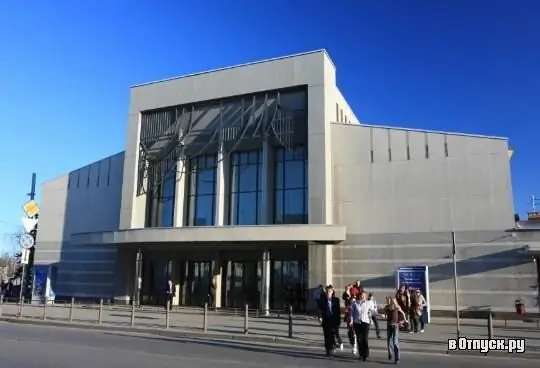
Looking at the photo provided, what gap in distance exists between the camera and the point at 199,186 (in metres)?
33.2

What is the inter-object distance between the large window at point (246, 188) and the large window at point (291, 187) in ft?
3.91

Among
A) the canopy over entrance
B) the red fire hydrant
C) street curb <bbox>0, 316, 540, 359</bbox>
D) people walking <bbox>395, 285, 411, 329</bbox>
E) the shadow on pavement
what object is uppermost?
the canopy over entrance

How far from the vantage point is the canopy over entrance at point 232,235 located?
25953 mm

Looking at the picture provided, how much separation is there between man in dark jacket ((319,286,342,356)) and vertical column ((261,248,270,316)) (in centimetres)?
1255

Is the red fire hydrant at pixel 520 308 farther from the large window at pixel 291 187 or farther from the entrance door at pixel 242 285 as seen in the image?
the entrance door at pixel 242 285

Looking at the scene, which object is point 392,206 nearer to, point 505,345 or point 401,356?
point 505,345

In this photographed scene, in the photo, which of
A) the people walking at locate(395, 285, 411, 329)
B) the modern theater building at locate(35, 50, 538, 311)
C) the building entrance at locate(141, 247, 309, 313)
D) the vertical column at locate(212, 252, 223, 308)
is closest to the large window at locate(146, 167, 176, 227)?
the modern theater building at locate(35, 50, 538, 311)

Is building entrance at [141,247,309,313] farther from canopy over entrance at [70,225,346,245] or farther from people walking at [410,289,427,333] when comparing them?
people walking at [410,289,427,333]

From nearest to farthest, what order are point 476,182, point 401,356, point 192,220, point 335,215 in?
point 401,356, point 476,182, point 335,215, point 192,220

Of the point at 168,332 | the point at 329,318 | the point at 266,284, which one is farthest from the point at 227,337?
the point at 266,284

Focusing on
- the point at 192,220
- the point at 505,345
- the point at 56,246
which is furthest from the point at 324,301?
the point at 56,246

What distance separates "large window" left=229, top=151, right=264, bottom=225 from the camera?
3131 cm

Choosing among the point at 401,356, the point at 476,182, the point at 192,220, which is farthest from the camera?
the point at 192,220

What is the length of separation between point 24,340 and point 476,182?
21.6 m
